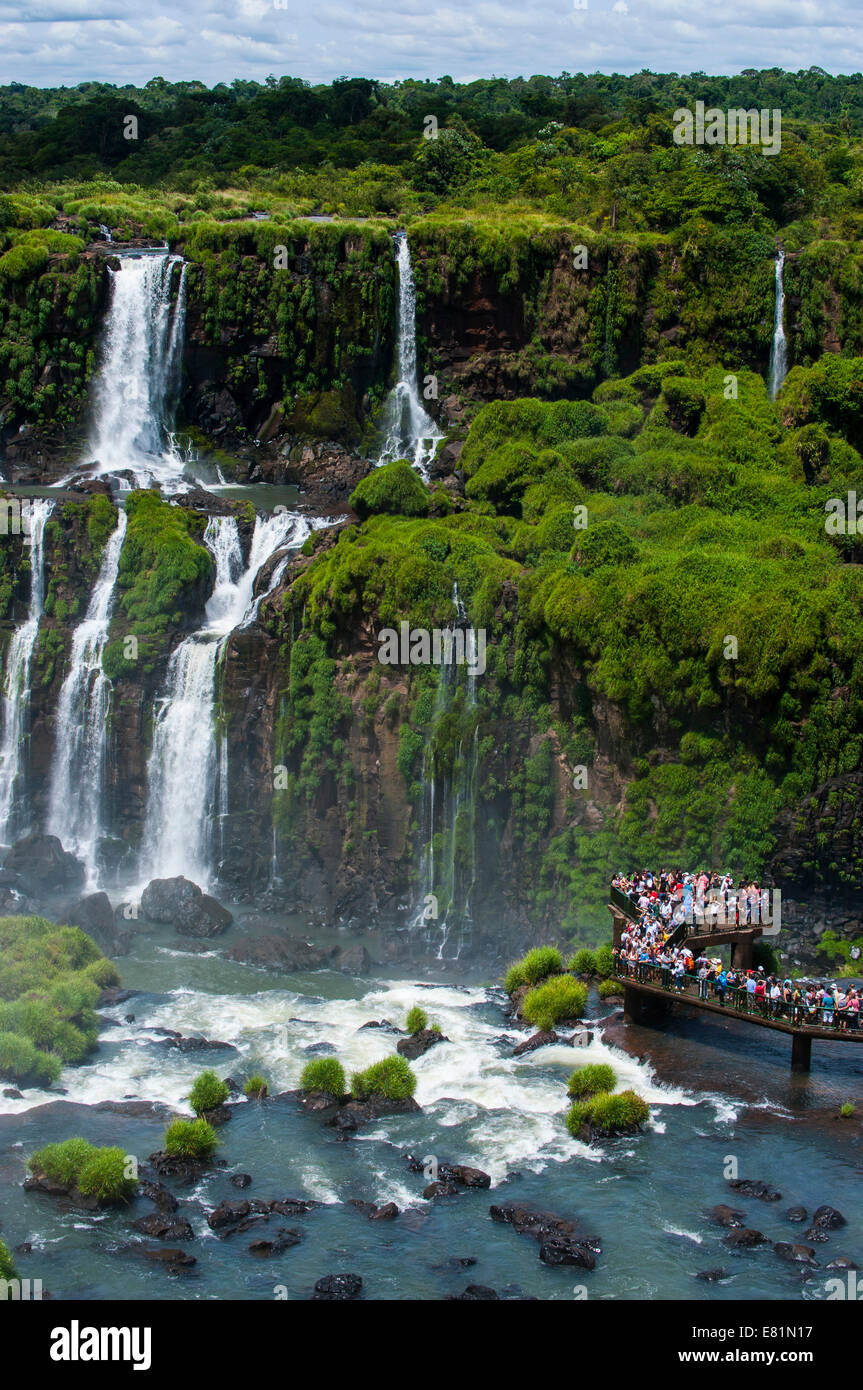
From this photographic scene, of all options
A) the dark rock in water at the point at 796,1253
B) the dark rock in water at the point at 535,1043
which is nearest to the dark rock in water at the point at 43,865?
the dark rock in water at the point at 535,1043

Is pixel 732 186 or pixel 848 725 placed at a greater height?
pixel 732 186

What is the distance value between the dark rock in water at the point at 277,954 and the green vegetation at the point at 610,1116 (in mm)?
14643

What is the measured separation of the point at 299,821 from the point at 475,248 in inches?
1196

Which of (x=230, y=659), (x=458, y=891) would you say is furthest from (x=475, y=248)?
(x=458, y=891)

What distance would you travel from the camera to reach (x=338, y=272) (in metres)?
74.9

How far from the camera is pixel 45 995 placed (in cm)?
4638

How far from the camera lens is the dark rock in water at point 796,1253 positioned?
33594mm

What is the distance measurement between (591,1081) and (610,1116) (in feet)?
5.25

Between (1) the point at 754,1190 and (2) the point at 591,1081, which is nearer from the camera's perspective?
(1) the point at 754,1190

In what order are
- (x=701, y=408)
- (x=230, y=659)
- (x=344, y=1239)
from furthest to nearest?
(x=701, y=408) < (x=230, y=659) < (x=344, y=1239)

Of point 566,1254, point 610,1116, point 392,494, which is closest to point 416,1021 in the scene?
point 610,1116

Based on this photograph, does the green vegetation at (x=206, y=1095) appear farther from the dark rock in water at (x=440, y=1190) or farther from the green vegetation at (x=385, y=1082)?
the dark rock in water at (x=440, y=1190)

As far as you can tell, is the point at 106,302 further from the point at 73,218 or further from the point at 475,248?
the point at 475,248

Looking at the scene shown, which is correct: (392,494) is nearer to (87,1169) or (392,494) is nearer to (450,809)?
(450,809)
